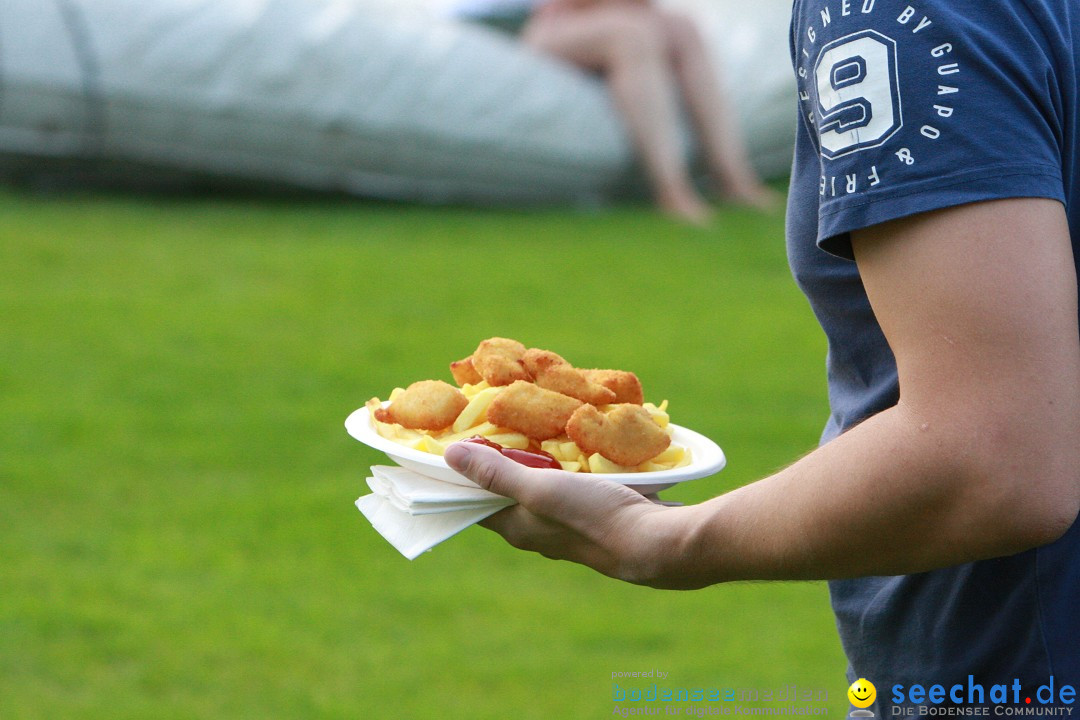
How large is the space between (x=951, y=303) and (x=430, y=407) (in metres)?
0.72

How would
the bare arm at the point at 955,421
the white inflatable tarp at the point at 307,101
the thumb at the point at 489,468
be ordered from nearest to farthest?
the bare arm at the point at 955,421 < the thumb at the point at 489,468 < the white inflatable tarp at the point at 307,101

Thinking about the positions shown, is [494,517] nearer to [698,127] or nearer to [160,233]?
[160,233]

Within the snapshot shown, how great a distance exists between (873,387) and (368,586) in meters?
2.18

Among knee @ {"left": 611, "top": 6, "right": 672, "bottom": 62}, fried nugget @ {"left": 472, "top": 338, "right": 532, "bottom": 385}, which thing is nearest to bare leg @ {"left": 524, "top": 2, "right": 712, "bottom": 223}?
knee @ {"left": 611, "top": 6, "right": 672, "bottom": 62}

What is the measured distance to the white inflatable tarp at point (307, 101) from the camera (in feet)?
20.0

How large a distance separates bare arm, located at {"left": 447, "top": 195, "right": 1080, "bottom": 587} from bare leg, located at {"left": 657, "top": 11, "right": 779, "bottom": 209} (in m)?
6.89

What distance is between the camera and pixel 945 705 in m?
1.19

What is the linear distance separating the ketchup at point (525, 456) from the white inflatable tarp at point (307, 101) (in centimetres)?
538

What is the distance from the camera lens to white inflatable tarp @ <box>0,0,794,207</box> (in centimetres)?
610

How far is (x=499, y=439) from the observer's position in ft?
4.54

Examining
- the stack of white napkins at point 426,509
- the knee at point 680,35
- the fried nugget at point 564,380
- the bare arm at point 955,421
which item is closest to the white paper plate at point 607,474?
the stack of white napkins at point 426,509

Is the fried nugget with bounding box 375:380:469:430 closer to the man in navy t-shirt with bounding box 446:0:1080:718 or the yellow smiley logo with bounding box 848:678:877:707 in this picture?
the man in navy t-shirt with bounding box 446:0:1080:718

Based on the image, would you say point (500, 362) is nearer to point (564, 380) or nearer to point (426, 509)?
point (564, 380)

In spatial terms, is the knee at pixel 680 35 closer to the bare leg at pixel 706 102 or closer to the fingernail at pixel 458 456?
the bare leg at pixel 706 102
